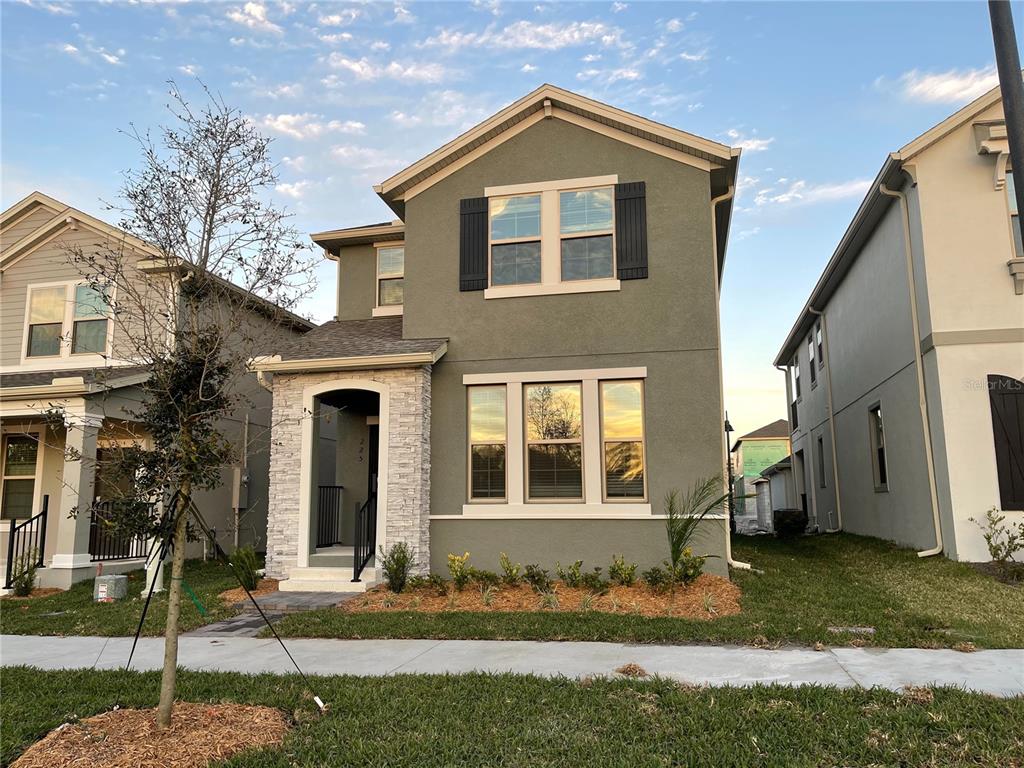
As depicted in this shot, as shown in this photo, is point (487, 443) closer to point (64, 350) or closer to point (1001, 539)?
point (1001, 539)

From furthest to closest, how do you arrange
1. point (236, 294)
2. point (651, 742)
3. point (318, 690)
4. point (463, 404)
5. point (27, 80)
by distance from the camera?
1. point (463, 404)
2. point (27, 80)
3. point (236, 294)
4. point (318, 690)
5. point (651, 742)

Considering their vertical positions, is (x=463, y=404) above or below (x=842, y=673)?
above

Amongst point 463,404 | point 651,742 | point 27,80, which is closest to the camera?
point 651,742

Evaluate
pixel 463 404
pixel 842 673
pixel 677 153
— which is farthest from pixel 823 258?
pixel 842 673

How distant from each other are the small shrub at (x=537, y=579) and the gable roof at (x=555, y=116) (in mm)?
6278

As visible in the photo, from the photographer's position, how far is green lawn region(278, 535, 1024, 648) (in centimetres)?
670

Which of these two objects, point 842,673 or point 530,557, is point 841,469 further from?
point 842,673

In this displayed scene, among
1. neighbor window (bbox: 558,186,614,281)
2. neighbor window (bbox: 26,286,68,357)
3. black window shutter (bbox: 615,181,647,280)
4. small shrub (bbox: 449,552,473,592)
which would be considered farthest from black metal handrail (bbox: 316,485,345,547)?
neighbor window (bbox: 26,286,68,357)

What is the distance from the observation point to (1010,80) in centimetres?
416

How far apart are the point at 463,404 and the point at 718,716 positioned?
700 centimetres

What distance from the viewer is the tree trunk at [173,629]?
445 cm

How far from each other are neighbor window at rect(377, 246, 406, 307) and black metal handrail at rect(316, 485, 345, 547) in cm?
358

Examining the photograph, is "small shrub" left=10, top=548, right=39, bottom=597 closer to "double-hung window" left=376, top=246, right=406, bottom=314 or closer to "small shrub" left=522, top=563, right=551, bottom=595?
"double-hung window" left=376, top=246, right=406, bottom=314

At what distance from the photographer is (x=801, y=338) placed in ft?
74.9
